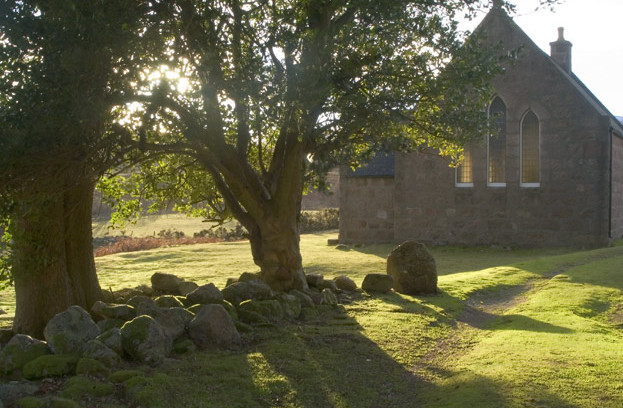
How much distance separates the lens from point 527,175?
29.0m

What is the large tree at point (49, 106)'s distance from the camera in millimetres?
8672

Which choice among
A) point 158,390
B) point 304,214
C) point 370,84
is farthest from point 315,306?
point 304,214

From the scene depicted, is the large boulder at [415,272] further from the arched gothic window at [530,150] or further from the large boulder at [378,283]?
the arched gothic window at [530,150]

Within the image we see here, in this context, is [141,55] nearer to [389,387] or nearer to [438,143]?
[389,387]

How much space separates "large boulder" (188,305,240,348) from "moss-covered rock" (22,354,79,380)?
1920 millimetres

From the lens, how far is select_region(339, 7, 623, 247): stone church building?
27344mm

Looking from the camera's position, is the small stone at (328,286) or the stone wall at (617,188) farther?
the stone wall at (617,188)

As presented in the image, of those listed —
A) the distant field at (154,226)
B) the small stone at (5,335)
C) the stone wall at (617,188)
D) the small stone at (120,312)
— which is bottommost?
the small stone at (5,335)

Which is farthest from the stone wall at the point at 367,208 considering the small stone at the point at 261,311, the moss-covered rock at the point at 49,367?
the moss-covered rock at the point at 49,367

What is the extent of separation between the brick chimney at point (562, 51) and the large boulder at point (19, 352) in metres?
29.9

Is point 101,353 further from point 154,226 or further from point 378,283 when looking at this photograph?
point 154,226

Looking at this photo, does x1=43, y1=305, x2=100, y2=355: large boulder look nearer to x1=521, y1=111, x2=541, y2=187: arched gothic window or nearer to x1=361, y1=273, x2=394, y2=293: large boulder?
x1=361, y1=273, x2=394, y2=293: large boulder

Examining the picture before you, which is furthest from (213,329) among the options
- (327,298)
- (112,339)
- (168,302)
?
(327,298)

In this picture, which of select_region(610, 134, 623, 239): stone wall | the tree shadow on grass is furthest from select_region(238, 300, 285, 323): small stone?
select_region(610, 134, 623, 239): stone wall
